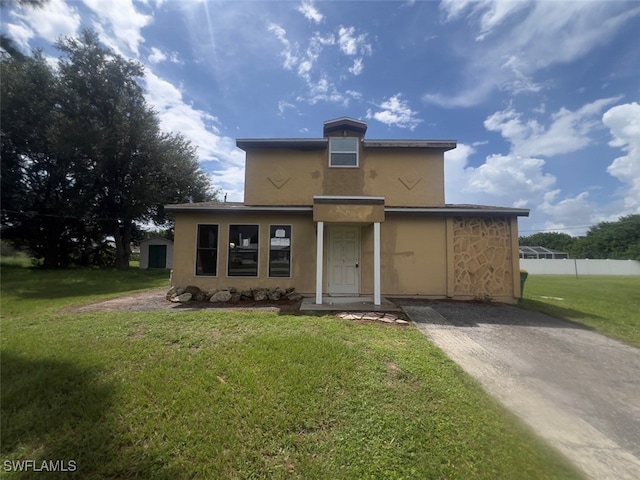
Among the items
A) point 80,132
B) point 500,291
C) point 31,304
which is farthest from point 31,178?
point 500,291

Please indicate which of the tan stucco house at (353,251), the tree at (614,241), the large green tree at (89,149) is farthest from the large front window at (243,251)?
the tree at (614,241)

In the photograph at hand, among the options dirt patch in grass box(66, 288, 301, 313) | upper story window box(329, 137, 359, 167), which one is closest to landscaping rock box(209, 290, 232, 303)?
dirt patch in grass box(66, 288, 301, 313)

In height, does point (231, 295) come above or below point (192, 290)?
below

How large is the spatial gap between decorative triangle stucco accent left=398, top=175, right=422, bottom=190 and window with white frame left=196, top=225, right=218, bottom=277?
6704 millimetres

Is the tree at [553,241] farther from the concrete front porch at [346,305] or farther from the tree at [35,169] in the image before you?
the tree at [35,169]

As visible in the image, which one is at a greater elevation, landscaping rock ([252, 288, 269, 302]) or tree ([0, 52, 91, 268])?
tree ([0, 52, 91, 268])

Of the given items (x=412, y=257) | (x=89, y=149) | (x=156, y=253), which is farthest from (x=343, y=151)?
(x=156, y=253)

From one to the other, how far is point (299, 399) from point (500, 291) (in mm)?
8543

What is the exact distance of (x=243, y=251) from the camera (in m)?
9.44

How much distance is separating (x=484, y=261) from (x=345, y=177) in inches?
214

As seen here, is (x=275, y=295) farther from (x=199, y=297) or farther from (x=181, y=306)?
(x=181, y=306)

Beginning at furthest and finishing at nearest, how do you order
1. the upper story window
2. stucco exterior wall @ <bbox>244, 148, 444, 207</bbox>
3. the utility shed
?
the utility shed < the upper story window < stucco exterior wall @ <bbox>244, 148, 444, 207</bbox>

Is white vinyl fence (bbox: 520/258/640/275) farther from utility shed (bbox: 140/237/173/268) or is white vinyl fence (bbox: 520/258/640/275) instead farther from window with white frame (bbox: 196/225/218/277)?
utility shed (bbox: 140/237/173/268)

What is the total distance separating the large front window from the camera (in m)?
9.38
